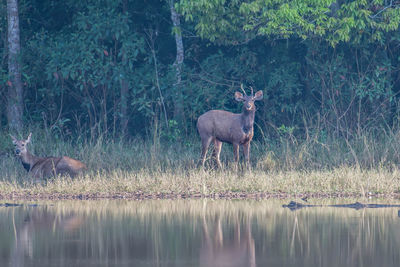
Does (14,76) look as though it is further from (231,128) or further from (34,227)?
(34,227)

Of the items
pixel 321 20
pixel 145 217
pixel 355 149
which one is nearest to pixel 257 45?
pixel 321 20

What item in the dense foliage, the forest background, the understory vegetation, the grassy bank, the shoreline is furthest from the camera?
the dense foliage

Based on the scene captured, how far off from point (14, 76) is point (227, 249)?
42.5 feet

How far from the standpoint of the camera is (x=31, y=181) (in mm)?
14594

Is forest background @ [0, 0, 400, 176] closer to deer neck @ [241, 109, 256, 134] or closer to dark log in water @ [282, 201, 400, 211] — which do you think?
deer neck @ [241, 109, 256, 134]

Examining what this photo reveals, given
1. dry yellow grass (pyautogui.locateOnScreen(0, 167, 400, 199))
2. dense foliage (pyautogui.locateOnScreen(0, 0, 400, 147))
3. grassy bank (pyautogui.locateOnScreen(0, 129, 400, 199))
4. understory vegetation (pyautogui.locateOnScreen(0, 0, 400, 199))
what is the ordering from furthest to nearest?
dense foliage (pyautogui.locateOnScreen(0, 0, 400, 147)) < understory vegetation (pyautogui.locateOnScreen(0, 0, 400, 199)) < grassy bank (pyautogui.locateOnScreen(0, 129, 400, 199)) < dry yellow grass (pyautogui.locateOnScreen(0, 167, 400, 199))

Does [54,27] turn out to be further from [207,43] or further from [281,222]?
[281,222]

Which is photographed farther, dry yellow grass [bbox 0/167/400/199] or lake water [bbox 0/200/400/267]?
dry yellow grass [bbox 0/167/400/199]

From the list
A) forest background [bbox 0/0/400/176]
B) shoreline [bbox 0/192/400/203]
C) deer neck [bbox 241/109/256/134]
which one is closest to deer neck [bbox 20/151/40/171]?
shoreline [bbox 0/192/400/203]

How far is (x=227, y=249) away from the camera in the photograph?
27.3 ft

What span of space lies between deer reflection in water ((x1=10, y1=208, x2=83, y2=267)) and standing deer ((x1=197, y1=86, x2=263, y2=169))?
17.5 feet

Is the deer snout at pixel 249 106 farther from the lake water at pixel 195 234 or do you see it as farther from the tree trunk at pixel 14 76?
the tree trunk at pixel 14 76

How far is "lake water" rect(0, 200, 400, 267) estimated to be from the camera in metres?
7.73

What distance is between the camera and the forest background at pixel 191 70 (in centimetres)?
1834
